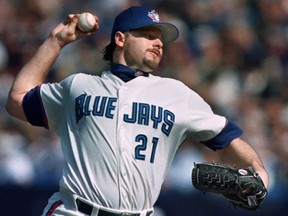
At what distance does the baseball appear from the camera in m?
5.22

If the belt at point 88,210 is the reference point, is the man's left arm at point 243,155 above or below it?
above

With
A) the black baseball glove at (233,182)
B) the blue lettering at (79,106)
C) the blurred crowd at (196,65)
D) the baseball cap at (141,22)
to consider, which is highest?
the baseball cap at (141,22)

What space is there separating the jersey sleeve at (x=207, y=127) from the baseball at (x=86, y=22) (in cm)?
76

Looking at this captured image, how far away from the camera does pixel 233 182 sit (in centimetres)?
482

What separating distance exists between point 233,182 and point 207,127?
14.6 inches

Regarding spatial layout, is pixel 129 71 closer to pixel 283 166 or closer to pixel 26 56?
pixel 283 166

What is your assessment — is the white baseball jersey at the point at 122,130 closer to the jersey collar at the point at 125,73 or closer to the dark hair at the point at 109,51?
the jersey collar at the point at 125,73

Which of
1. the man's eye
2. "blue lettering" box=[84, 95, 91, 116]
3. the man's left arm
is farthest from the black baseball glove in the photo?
the man's eye

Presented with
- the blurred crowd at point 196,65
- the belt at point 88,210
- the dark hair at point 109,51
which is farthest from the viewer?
the blurred crowd at point 196,65

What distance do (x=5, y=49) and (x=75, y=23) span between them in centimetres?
551

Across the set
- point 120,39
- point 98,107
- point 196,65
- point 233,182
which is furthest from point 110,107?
point 196,65

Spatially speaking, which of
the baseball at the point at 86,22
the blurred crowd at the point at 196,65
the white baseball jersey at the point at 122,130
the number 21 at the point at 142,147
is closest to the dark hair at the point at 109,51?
the baseball at the point at 86,22

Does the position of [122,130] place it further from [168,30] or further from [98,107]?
[168,30]

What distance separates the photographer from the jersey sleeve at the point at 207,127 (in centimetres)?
498
